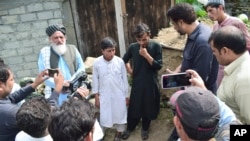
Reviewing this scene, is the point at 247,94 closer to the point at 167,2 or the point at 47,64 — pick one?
the point at 47,64

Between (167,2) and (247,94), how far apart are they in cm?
473

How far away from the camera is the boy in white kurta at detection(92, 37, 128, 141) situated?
169 inches

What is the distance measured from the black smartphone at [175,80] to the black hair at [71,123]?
1265mm

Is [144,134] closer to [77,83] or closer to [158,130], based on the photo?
[158,130]

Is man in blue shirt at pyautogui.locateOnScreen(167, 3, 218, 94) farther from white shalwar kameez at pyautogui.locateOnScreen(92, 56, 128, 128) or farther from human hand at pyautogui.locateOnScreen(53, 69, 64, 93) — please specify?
human hand at pyautogui.locateOnScreen(53, 69, 64, 93)

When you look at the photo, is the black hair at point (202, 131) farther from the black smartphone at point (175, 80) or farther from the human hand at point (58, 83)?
the human hand at point (58, 83)

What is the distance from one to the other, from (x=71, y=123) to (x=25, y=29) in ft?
14.1

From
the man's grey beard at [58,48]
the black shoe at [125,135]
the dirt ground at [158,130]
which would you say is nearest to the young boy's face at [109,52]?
the man's grey beard at [58,48]

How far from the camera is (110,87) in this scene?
437 centimetres

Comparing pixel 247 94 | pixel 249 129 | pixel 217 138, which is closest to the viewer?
pixel 217 138

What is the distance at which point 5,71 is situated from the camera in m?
2.99

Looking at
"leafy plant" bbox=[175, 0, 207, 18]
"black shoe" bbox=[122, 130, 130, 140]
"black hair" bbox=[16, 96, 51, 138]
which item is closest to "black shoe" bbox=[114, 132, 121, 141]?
"black shoe" bbox=[122, 130, 130, 140]

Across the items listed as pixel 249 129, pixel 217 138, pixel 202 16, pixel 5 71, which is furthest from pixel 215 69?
pixel 202 16

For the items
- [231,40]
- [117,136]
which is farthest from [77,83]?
[231,40]
